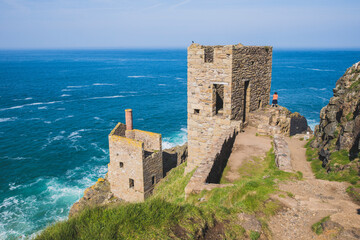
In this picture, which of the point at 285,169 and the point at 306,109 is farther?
the point at 306,109

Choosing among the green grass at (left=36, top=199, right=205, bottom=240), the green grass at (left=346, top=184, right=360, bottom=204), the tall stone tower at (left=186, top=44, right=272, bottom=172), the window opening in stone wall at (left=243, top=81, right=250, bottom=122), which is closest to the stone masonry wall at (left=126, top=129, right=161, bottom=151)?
the tall stone tower at (left=186, top=44, right=272, bottom=172)

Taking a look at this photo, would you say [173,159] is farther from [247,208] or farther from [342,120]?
[247,208]

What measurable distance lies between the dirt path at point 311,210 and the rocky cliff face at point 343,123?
96.4 inches

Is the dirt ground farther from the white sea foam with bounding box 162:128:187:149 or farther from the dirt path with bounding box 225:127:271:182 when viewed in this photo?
the white sea foam with bounding box 162:128:187:149

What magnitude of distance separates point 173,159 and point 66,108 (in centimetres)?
3981

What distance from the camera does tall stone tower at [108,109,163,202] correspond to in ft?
77.0

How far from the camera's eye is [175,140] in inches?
1644

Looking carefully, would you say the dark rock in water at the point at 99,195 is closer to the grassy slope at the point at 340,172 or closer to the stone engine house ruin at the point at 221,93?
the stone engine house ruin at the point at 221,93

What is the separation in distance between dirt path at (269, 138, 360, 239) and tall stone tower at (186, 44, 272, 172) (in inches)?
268

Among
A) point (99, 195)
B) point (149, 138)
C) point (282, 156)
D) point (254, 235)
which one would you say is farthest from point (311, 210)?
point (99, 195)

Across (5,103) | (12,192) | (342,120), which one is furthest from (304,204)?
(5,103)

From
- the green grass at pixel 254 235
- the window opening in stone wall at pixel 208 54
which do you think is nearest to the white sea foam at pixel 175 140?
the window opening in stone wall at pixel 208 54

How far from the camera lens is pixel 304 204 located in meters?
8.42

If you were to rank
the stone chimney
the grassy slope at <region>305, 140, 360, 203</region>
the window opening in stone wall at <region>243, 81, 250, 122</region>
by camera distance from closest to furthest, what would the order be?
the grassy slope at <region>305, 140, 360, 203</region>, the window opening in stone wall at <region>243, 81, 250, 122</region>, the stone chimney
